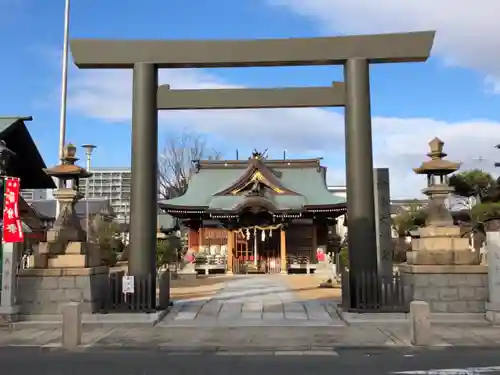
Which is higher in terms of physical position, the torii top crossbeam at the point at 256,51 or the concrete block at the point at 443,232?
the torii top crossbeam at the point at 256,51

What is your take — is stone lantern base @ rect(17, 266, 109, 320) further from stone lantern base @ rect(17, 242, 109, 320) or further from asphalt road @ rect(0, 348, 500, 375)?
asphalt road @ rect(0, 348, 500, 375)

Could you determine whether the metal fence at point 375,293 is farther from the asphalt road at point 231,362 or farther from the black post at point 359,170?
the asphalt road at point 231,362

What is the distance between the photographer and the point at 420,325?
9.88m

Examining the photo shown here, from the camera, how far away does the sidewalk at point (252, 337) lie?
10109mm

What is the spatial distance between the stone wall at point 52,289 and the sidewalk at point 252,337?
0.70 meters

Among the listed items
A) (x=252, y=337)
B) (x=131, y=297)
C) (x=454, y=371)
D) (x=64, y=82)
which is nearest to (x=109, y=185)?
(x=64, y=82)

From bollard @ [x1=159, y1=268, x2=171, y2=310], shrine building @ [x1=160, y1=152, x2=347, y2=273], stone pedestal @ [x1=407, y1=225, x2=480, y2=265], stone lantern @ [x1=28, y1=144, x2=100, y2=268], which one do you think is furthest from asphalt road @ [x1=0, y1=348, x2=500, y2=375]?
shrine building @ [x1=160, y1=152, x2=347, y2=273]

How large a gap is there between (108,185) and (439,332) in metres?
77.4

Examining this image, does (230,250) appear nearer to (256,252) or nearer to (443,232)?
(256,252)

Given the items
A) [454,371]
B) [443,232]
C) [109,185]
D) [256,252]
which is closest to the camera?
[454,371]

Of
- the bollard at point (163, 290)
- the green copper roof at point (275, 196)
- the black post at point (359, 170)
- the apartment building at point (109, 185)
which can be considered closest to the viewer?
the black post at point (359, 170)

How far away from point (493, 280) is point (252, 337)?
6013mm

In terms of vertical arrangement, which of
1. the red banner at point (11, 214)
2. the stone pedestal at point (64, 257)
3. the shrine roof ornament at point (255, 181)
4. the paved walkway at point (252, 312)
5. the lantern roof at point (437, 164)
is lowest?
the paved walkway at point (252, 312)

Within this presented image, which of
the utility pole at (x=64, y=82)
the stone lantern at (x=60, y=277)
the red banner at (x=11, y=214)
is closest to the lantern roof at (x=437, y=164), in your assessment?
the stone lantern at (x=60, y=277)
